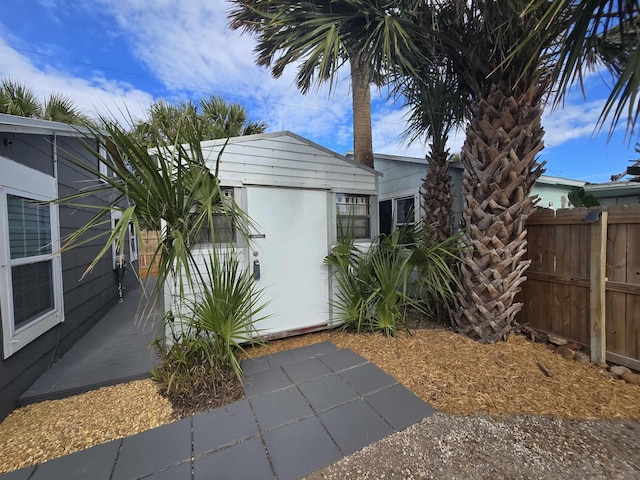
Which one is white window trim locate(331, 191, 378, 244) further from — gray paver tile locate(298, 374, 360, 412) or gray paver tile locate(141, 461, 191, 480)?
gray paver tile locate(141, 461, 191, 480)

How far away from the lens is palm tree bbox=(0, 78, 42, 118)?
16.5ft

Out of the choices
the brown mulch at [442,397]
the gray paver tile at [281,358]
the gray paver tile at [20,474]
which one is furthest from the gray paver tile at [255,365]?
the gray paver tile at [20,474]

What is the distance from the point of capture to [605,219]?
9.41 ft

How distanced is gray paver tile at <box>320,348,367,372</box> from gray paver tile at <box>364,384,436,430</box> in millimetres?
558

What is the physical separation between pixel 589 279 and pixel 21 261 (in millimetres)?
6075

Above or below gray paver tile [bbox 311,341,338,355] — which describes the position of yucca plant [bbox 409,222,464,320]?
above

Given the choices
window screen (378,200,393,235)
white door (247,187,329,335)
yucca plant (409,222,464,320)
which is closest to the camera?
yucca plant (409,222,464,320)

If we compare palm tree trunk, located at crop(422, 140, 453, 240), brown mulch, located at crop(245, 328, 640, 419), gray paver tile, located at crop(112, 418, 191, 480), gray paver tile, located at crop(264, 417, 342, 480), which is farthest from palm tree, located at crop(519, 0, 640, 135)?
gray paver tile, located at crop(112, 418, 191, 480)

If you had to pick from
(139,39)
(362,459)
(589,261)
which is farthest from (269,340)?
(139,39)

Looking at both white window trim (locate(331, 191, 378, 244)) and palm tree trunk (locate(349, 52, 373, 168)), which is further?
palm tree trunk (locate(349, 52, 373, 168))

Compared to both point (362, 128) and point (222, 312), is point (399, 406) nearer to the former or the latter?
point (222, 312)

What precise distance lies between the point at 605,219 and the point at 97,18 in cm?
909

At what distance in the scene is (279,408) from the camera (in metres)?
2.34

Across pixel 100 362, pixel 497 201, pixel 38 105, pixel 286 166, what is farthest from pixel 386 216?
pixel 38 105
